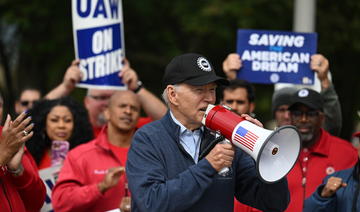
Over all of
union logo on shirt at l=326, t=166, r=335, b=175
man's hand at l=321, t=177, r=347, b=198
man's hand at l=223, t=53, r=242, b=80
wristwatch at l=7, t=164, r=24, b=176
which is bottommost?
union logo on shirt at l=326, t=166, r=335, b=175

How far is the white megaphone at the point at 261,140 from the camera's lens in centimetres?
402

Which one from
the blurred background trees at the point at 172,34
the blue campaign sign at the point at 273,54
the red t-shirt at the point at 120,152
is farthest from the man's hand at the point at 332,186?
the blurred background trees at the point at 172,34

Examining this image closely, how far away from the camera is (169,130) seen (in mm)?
4359

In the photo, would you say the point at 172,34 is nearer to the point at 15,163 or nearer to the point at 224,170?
the point at 15,163

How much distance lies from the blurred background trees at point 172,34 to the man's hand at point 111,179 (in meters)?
5.64

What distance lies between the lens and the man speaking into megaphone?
4.05 metres

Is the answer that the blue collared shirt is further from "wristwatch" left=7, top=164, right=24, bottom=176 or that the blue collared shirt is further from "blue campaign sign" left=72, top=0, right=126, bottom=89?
"blue campaign sign" left=72, top=0, right=126, bottom=89

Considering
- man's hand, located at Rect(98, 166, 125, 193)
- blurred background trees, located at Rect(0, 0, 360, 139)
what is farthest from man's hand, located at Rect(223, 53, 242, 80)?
blurred background trees, located at Rect(0, 0, 360, 139)

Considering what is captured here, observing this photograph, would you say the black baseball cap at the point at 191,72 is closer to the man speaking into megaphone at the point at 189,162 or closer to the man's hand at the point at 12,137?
the man speaking into megaphone at the point at 189,162

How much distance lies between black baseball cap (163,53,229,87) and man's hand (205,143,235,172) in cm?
40

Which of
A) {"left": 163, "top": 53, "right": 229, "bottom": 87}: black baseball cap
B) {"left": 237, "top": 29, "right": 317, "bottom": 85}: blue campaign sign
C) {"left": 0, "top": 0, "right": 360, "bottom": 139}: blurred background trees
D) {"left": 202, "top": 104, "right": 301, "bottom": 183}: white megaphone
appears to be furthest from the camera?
{"left": 0, "top": 0, "right": 360, "bottom": 139}: blurred background trees

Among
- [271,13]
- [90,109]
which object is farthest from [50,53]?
[90,109]

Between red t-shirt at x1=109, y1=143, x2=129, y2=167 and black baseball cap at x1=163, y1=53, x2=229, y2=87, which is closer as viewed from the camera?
black baseball cap at x1=163, y1=53, x2=229, y2=87

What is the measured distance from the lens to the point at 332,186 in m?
5.11
